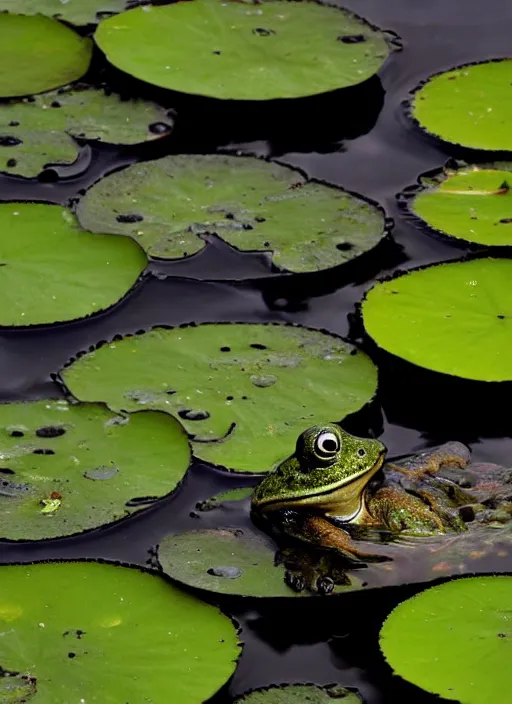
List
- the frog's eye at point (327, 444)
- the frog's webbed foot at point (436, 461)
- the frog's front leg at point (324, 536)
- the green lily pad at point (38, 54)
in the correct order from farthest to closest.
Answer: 1. the green lily pad at point (38, 54)
2. the frog's webbed foot at point (436, 461)
3. the frog's front leg at point (324, 536)
4. the frog's eye at point (327, 444)

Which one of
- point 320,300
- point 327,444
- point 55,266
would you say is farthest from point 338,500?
point 55,266

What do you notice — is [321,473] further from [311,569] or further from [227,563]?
[227,563]

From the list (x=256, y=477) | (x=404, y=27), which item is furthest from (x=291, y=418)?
(x=404, y=27)

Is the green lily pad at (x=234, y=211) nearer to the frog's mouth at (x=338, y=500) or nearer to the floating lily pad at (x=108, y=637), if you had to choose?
the frog's mouth at (x=338, y=500)

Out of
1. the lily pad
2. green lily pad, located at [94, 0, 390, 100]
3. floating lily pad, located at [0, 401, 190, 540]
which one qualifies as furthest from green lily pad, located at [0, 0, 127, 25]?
floating lily pad, located at [0, 401, 190, 540]

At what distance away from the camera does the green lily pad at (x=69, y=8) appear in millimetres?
6926

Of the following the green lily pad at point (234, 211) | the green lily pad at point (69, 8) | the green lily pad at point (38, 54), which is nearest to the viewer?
the green lily pad at point (234, 211)

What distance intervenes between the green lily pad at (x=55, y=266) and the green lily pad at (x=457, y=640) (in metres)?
1.93

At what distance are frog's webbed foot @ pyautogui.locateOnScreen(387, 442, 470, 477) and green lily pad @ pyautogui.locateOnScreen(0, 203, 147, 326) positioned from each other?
1394 mm

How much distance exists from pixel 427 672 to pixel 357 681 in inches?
9.7

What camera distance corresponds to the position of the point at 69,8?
700 cm

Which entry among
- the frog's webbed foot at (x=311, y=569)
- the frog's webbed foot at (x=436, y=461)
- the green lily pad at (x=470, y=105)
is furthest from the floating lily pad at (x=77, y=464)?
the green lily pad at (x=470, y=105)

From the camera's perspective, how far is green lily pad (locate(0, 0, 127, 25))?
6.93 metres

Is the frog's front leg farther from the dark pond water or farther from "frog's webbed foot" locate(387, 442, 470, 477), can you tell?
"frog's webbed foot" locate(387, 442, 470, 477)
